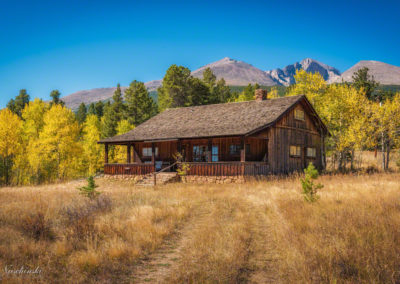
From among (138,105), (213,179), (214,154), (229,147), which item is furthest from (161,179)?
(138,105)

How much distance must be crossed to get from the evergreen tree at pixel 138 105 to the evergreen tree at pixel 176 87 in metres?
2.72

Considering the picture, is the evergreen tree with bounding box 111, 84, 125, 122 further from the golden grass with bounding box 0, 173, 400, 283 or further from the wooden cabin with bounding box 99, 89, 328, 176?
the golden grass with bounding box 0, 173, 400, 283

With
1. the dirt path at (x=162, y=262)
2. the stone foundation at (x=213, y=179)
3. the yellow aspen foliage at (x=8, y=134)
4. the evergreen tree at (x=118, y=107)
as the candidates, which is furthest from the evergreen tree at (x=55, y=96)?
the dirt path at (x=162, y=262)

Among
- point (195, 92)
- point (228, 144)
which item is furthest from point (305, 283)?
point (195, 92)

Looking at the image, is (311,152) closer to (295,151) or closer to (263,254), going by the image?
(295,151)

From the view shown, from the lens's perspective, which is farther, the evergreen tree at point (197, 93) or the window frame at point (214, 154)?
the evergreen tree at point (197, 93)

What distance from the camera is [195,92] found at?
46594 mm

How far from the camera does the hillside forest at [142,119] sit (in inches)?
974

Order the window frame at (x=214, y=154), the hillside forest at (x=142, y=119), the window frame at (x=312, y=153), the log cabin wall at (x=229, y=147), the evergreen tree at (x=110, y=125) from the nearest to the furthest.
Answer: the log cabin wall at (x=229, y=147) → the window frame at (x=214, y=154) → the hillside forest at (x=142, y=119) → the window frame at (x=312, y=153) → the evergreen tree at (x=110, y=125)

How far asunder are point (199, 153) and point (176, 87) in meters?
22.8

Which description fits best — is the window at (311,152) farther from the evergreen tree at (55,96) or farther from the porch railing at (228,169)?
the evergreen tree at (55,96)

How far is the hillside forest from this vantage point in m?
24.8

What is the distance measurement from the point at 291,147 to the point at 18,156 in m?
31.2

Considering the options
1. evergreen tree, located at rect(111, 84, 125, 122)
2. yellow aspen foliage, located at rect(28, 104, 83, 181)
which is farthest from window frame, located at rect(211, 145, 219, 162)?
evergreen tree, located at rect(111, 84, 125, 122)
